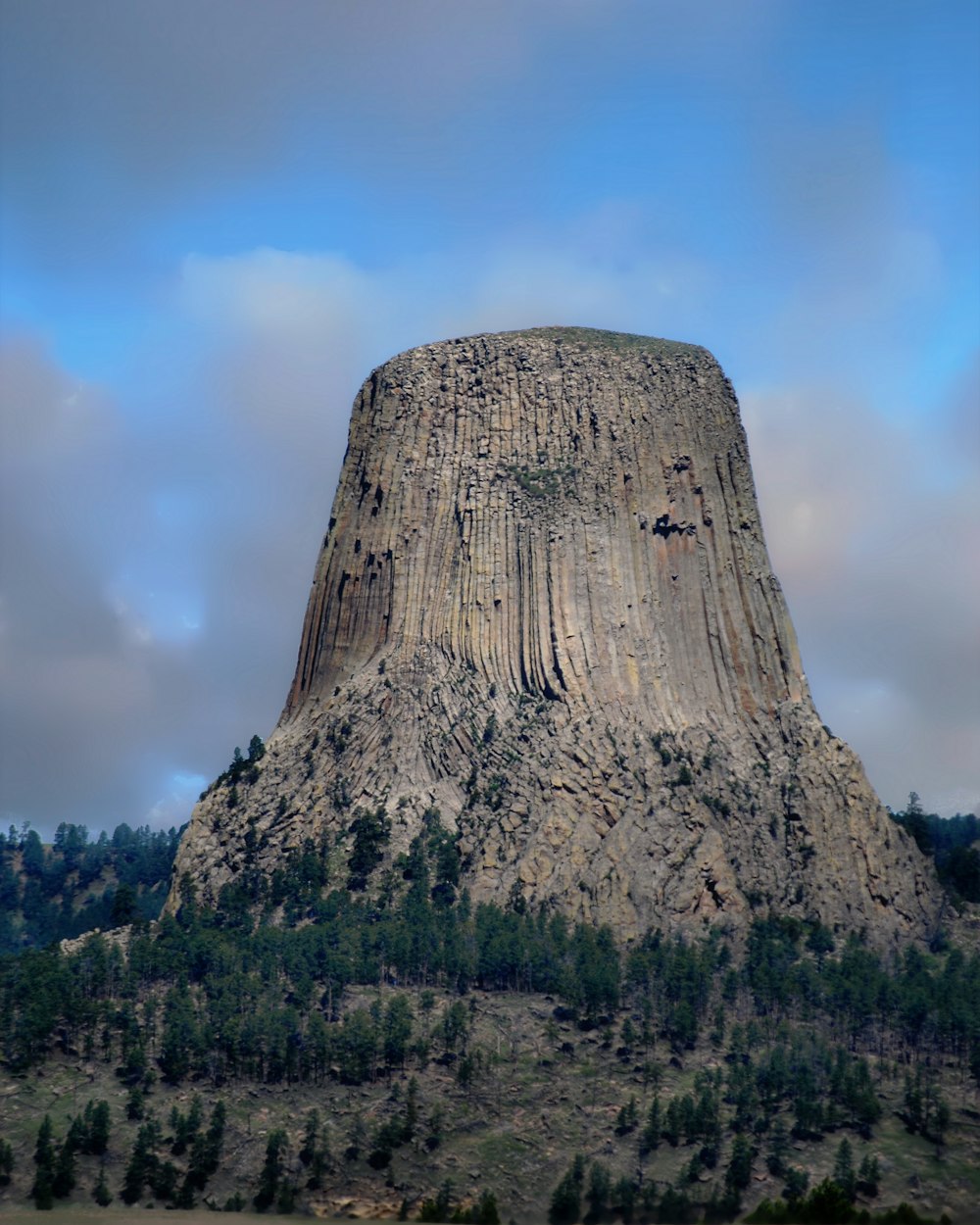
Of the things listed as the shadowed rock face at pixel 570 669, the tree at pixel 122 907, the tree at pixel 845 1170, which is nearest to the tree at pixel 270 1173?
the tree at pixel 845 1170

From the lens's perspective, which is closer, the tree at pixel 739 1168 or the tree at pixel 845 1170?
the tree at pixel 845 1170

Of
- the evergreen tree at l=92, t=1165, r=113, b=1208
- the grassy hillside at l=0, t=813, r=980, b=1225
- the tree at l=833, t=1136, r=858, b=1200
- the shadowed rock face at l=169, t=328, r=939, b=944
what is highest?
the shadowed rock face at l=169, t=328, r=939, b=944

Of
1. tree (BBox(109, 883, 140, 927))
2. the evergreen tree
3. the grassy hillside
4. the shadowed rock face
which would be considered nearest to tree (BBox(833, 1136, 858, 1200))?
the grassy hillside

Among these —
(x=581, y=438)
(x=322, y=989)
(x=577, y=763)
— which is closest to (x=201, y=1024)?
(x=322, y=989)

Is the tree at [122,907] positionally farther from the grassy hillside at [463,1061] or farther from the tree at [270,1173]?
the tree at [270,1173]

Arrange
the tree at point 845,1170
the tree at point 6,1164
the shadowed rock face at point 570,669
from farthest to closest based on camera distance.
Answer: the shadowed rock face at point 570,669 → the tree at point 6,1164 → the tree at point 845,1170

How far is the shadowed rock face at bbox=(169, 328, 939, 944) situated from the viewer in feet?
466

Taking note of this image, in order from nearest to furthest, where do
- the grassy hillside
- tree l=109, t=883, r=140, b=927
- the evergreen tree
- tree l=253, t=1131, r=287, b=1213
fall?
the evergreen tree < tree l=253, t=1131, r=287, b=1213 < the grassy hillside < tree l=109, t=883, r=140, b=927

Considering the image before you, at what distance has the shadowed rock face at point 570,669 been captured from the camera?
142 metres

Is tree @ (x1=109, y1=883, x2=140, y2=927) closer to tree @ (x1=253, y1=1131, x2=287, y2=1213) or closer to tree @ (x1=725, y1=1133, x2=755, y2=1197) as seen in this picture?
tree @ (x1=253, y1=1131, x2=287, y2=1213)

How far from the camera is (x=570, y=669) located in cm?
15200

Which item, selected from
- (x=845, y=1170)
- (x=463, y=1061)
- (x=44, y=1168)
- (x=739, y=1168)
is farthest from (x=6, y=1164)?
(x=845, y=1170)

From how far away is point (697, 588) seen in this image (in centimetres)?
15800

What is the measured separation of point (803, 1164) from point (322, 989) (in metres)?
34.2
